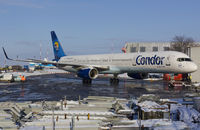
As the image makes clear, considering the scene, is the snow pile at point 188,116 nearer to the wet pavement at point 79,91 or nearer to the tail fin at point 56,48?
the wet pavement at point 79,91

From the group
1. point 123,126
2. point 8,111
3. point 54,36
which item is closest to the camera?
point 123,126

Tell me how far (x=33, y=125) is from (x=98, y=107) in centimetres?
398

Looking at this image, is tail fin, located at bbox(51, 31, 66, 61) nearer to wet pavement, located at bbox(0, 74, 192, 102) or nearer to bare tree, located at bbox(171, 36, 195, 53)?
wet pavement, located at bbox(0, 74, 192, 102)

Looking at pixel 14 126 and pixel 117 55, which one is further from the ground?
pixel 117 55

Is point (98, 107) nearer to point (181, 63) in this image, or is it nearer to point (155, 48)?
point (181, 63)

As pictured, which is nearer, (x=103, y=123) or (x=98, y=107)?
(x=103, y=123)

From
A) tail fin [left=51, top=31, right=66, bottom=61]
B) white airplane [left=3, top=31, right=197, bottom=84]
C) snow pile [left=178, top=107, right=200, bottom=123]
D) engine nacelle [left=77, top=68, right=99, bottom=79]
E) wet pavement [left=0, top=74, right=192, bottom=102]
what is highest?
tail fin [left=51, top=31, right=66, bottom=61]

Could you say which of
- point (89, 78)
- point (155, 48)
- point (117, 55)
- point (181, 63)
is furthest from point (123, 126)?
point (155, 48)

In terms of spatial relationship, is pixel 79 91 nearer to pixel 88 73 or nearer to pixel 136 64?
pixel 88 73

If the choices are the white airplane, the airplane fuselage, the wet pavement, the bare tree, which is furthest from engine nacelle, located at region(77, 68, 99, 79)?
the bare tree

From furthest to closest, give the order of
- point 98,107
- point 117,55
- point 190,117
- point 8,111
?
point 117,55, point 98,107, point 8,111, point 190,117

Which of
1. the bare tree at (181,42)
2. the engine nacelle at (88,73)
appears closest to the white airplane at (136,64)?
the engine nacelle at (88,73)

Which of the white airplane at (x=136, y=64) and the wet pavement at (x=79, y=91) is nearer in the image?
the wet pavement at (x=79, y=91)

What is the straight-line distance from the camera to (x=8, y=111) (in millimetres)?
11133
